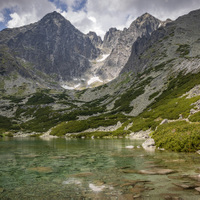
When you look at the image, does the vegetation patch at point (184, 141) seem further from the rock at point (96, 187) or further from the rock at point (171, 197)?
the rock at point (96, 187)

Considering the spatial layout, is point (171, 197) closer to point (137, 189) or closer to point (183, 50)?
point (137, 189)

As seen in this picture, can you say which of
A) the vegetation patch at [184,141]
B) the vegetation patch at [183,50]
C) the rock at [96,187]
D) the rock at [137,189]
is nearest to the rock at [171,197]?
the rock at [137,189]

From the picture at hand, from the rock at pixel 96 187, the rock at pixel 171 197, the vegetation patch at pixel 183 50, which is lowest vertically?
the rock at pixel 96 187

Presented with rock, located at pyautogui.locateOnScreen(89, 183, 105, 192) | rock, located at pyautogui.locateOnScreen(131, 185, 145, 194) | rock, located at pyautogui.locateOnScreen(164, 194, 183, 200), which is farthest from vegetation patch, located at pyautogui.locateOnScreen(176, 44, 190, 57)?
rock, located at pyautogui.locateOnScreen(164, 194, 183, 200)

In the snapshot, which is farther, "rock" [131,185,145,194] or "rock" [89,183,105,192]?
"rock" [89,183,105,192]

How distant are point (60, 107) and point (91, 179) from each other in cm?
18640

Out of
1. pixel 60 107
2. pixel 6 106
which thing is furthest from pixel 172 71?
pixel 6 106

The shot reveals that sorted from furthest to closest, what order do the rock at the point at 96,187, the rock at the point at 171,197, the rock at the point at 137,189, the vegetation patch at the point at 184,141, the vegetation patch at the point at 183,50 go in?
the vegetation patch at the point at 183,50 < the vegetation patch at the point at 184,141 < the rock at the point at 96,187 < the rock at the point at 137,189 < the rock at the point at 171,197

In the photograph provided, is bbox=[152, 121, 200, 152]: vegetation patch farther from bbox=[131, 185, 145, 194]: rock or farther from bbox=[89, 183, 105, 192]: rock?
bbox=[89, 183, 105, 192]: rock

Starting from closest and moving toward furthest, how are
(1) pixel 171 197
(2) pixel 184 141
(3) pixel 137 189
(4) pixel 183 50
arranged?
(1) pixel 171 197, (3) pixel 137 189, (2) pixel 184 141, (4) pixel 183 50

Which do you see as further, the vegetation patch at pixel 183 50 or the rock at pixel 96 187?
the vegetation patch at pixel 183 50

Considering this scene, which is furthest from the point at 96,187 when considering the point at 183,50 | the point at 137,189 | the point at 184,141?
the point at 183,50

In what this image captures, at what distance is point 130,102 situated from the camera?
131 meters

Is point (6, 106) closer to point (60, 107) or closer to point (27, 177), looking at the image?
point (60, 107)
